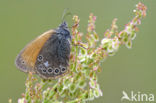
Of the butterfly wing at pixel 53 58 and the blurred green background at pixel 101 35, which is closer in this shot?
the butterfly wing at pixel 53 58

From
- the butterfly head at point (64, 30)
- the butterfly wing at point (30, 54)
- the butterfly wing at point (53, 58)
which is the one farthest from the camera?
the butterfly head at point (64, 30)

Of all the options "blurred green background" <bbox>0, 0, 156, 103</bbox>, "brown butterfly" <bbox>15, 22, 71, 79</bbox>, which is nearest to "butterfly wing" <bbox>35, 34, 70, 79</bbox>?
"brown butterfly" <bbox>15, 22, 71, 79</bbox>

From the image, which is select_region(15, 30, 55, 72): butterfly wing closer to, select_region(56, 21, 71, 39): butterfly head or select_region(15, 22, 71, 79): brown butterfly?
select_region(15, 22, 71, 79): brown butterfly

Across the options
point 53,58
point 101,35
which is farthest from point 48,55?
point 101,35

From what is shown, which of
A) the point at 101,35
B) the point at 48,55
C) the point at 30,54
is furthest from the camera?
the point at 101,35

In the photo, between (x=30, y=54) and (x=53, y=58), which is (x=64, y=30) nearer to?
(x=53, y=58)

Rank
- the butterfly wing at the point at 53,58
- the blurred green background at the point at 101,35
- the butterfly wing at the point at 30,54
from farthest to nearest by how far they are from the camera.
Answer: the blurred green background at the point at 101,35 → the butterfly wing at the point at 30,54 → the butterfly wing at the point at 53,58

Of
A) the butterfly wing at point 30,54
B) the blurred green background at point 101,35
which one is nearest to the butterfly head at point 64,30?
the butterfly wing at point 30,54

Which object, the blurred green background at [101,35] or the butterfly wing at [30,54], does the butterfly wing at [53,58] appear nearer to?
the butterfly wing at [30,54]
